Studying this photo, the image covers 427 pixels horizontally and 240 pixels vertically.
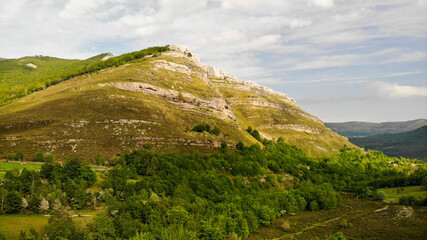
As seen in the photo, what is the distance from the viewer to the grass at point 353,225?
259ft

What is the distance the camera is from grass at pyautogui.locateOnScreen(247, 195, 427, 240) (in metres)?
78.9

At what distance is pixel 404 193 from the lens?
427ft

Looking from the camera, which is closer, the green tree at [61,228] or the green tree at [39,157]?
the green tree at [61,228]

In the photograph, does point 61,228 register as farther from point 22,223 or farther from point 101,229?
point 22,223

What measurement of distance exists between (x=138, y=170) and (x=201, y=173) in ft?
77.9

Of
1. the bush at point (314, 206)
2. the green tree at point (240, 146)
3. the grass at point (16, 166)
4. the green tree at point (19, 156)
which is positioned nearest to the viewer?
the grass at point (16, 166)

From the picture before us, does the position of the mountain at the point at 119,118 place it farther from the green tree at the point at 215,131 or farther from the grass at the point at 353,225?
the grass at the point at 353,225

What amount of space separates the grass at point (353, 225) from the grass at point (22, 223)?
4608cm

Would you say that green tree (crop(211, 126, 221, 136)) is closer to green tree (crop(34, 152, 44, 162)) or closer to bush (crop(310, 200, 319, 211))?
bush (crop(310, 200, 319, 211))

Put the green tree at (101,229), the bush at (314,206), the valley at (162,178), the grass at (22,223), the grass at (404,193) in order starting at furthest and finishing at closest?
the grass at (404,193)
the bush at (314,206)
the valley at (162,178)
the green tree at (101,229)
the grass at (22,223)

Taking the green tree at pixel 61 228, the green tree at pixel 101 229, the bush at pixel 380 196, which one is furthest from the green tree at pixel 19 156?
the bush at pixel 380 196

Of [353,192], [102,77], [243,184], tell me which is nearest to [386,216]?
[353,192]

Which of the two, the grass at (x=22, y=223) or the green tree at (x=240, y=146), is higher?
the green tree at (x=240, y=146)

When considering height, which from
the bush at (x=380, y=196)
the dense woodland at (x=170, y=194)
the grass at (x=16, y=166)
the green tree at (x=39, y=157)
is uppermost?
the green tree at (x=39, y=157)
